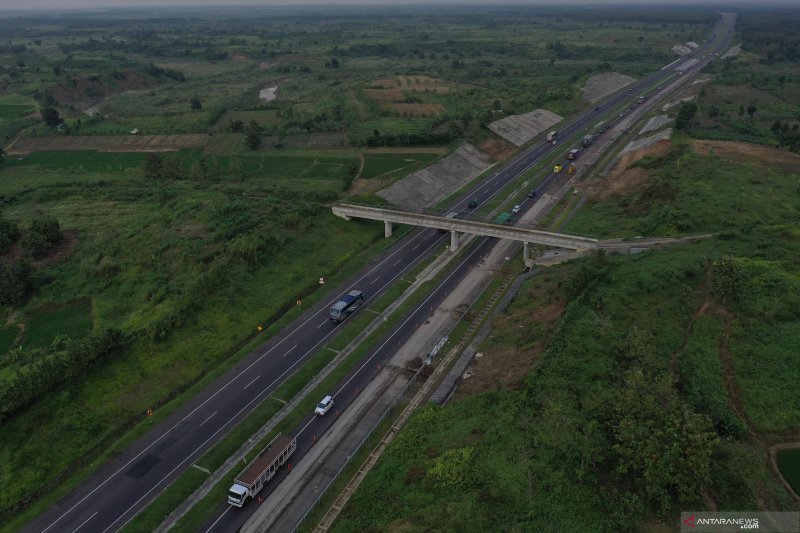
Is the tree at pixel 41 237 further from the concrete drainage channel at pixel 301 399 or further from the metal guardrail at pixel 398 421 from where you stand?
the metal guardrail at pixel 398 421

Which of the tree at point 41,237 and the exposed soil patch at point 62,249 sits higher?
the tree at point 41,237

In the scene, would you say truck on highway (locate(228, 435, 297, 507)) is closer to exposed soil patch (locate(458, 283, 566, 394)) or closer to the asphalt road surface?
the asphalt road surface

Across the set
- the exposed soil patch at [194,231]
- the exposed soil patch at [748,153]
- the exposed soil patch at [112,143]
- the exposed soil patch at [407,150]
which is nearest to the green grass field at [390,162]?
the exposed soil patch at [407,150]

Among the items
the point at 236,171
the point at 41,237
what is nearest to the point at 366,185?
the point at 236,171

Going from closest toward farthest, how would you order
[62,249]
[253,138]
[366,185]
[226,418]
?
1. [226,418]
2. [62,249]
3. [366,185]
4. [253,138]

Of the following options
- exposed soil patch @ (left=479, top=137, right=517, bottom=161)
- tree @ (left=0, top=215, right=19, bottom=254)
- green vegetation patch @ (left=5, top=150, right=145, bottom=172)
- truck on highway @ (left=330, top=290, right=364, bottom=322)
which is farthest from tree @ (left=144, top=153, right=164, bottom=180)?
exposed soil patch @ (left=479, top=137, right=517, bottom=161)

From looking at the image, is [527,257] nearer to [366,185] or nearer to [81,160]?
[366,185]
